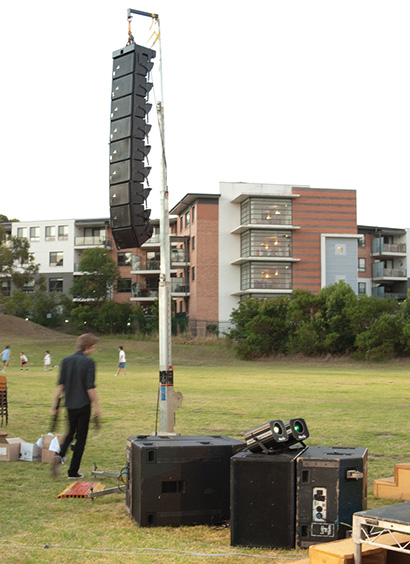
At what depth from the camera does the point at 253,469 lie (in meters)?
5.77

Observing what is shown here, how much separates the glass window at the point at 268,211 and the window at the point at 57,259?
25.6 metres

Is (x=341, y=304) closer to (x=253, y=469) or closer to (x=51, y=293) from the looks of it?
(x=51, y=293)

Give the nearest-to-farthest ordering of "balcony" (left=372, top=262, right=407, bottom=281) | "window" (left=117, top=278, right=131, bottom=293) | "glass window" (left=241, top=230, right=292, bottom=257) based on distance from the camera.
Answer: "glass window" (left=241, top=230, right=292, bottom=257), "balcony" (left=372, top=262, right=407, bottom=281), "window" (left=117, top=278, right=131, bottom=293)

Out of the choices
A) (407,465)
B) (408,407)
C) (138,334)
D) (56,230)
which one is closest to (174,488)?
(407,465)

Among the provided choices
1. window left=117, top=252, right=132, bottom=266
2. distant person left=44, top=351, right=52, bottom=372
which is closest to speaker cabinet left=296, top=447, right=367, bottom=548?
distant person left=44, top=351, right=52, bottom=372

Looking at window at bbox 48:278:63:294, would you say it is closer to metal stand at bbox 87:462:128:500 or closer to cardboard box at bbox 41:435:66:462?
cardboard box at bbox 41:435:66:462

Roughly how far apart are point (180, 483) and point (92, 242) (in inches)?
2770

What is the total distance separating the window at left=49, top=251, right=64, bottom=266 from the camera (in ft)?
253

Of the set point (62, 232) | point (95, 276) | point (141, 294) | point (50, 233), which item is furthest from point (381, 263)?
point (50, 233)

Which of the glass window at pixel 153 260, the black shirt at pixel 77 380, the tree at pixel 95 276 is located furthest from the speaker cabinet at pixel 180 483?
the tree at pixel 95 276

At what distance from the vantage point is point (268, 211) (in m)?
60.5

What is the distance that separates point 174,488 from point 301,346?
40650 mm

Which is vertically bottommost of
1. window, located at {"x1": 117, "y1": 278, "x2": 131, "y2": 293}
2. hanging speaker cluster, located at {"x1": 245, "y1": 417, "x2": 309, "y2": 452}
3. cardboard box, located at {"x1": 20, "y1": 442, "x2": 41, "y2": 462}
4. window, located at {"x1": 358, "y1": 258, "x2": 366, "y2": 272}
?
cardboard box, located at {"x1": 20, "y1": 442, "x2": 41, "y2": 462}

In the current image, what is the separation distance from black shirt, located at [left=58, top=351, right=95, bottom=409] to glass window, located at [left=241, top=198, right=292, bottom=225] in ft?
170
